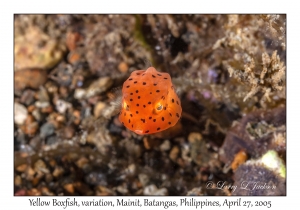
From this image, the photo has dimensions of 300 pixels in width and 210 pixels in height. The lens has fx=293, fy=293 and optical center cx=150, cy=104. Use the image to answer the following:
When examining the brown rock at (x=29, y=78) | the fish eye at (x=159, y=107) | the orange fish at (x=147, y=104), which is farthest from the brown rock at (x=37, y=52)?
the fish eye at (x=159, y=107)

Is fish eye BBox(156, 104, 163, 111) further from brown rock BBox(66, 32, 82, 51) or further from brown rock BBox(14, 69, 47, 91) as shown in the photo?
brown rock BBox(66, 32, 82, 51)

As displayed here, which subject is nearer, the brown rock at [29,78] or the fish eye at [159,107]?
the fish eye at [159,107]

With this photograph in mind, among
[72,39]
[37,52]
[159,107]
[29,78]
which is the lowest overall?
[159,107]

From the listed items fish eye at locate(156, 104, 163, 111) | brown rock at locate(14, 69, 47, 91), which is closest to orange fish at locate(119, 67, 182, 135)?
fish eye at locate(156, 104, 163, 111)

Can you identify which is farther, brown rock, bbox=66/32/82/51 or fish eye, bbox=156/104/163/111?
brown rock, bbox=66/32/82/51

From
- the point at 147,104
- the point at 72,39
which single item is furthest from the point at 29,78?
the point at 147,104

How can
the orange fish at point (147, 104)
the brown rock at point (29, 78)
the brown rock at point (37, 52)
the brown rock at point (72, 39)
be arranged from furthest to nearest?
the brown rock at point (72, 39) → the brown rock at point (37, 52) → the brown rock at point (29, 78) → the orange fish at point (147, 104)

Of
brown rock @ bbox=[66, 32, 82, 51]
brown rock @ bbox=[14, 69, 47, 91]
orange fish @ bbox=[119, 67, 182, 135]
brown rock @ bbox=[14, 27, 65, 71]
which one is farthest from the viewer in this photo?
brown rock @ bbox=[66, 32, 82, 51]

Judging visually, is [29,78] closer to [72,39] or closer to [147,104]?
[72,39]

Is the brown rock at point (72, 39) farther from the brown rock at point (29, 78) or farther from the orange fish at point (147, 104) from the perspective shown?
the orange fish at point (147, 104)
